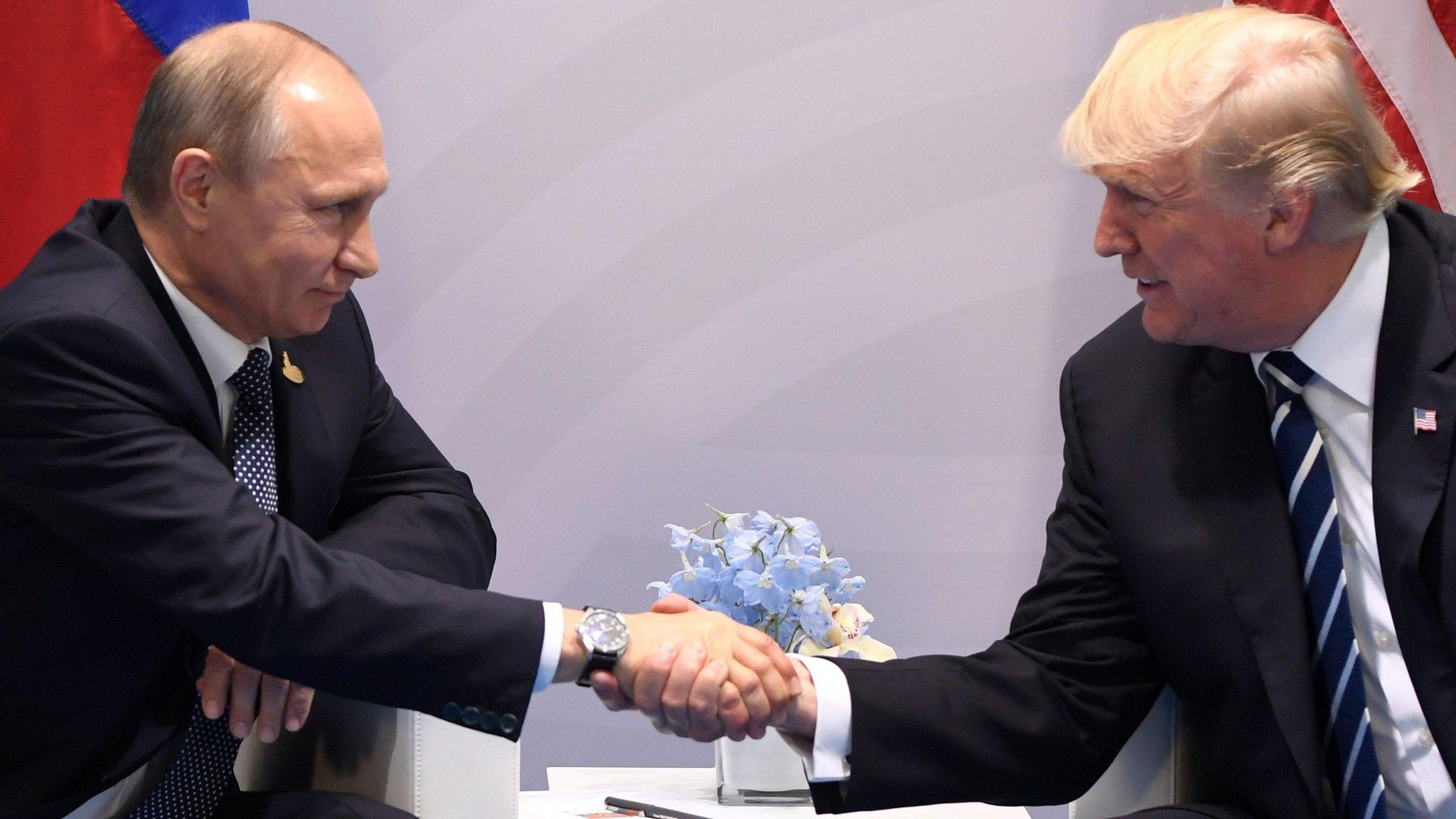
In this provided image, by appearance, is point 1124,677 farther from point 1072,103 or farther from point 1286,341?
point 1072,103

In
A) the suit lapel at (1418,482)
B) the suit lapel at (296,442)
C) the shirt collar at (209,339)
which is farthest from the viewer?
the suit lapel at (296,442)

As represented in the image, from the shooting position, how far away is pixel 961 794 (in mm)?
Result: 2037

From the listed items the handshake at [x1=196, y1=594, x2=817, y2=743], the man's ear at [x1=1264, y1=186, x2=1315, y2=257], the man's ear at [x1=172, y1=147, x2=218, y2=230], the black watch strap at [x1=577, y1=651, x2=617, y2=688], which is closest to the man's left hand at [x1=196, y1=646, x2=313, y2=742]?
the handshake at [x1=196, y1=594, x2=817, y2=743]

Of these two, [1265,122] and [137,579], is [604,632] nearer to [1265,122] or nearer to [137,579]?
[137,579]

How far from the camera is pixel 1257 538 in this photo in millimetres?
1955

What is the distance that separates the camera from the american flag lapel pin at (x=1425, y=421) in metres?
1.85

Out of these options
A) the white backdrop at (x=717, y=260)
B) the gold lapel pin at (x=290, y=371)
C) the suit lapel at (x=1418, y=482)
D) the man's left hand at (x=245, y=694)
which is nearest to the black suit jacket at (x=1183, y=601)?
the suit lapel at (x=1418, y=482)

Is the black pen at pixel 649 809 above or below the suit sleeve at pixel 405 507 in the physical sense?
below

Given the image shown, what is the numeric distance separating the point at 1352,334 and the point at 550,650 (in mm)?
1109

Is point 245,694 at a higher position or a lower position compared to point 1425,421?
lower

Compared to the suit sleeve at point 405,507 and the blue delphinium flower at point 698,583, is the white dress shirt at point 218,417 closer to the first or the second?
the suit sleeve at point 405,507

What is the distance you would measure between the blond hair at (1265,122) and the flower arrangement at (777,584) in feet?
2.70

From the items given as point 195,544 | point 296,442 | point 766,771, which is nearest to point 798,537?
point 766,771

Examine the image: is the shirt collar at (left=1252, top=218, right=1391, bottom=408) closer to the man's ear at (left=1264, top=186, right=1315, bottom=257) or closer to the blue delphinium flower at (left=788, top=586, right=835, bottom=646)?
the man's ear at (left=1264, top=186, right=1315, bottom=257)
